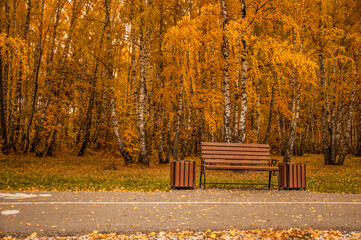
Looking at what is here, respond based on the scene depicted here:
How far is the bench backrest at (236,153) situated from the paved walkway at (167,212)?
1.22 m

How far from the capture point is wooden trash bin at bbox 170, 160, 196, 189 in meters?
8.41

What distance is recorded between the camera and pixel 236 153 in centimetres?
921

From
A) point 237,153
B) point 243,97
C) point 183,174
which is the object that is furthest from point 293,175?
point 243,97

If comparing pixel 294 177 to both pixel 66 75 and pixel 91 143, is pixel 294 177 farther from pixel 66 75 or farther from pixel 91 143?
pixel 91 143

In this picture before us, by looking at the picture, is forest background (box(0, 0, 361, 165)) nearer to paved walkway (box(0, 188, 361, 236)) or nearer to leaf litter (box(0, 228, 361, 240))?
paved walkway (box(0, 188, 361, 236))

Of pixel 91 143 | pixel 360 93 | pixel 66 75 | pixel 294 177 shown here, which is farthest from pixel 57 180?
pixel 360 93

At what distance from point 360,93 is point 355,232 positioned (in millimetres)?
23800

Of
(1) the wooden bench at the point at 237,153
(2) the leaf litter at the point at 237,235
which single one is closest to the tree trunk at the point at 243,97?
(1) the wooden bench at the point at 237,153

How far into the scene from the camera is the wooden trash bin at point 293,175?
882 cm

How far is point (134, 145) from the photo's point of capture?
687 inches

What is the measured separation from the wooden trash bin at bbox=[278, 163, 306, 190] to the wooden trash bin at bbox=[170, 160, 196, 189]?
97.0 inches

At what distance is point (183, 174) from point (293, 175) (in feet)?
9.98

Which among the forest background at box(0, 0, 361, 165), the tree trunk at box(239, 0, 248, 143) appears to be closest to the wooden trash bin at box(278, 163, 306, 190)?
the forest background at box(0, 0, 361, 165)

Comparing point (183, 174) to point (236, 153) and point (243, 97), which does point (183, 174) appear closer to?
point (236, 153)
